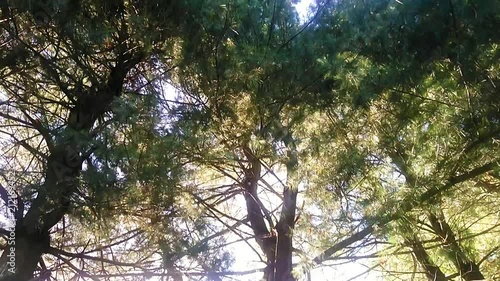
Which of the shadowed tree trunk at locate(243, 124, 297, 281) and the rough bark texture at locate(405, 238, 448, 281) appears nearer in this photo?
the shadowed tree trunk at locate(243, 124, 297, 281)

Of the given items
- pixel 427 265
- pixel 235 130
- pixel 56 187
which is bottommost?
pixel 56 187

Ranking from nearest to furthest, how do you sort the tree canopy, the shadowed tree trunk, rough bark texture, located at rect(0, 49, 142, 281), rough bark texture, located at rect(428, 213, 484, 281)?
the tree canopy < rough bark texture, located at rect(0, 49, 142, 281) < the shadowed tree trunk < rough bark texture, located at rect(428, 213, 484, 281)

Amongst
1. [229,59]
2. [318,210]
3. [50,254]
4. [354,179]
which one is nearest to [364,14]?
[229,59]

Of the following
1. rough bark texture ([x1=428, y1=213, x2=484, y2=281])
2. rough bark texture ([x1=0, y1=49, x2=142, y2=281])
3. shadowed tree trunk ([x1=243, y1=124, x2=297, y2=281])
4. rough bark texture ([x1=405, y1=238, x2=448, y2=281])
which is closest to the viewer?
rough bark texture ([x1=0, y1=49, x2=142, y2=281])

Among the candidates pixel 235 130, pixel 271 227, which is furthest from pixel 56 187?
pixel 271 227

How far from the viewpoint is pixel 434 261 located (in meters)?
3.70

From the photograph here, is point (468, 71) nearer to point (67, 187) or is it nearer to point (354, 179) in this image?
point (354, 179)

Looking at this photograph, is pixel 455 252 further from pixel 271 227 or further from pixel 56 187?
pixel 56 187

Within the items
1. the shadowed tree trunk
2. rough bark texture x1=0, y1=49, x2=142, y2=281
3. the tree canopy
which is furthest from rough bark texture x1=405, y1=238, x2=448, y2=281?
rough bark texture x1=0, y1=49, x2=142, y2=281

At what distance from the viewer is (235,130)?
115 inches

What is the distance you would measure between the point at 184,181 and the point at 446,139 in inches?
60.4

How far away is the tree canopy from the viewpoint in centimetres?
249

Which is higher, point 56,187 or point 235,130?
point 235,130

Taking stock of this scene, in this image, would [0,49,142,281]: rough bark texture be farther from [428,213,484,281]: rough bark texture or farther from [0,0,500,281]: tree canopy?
[428,213,484,281]: rough bark texture
